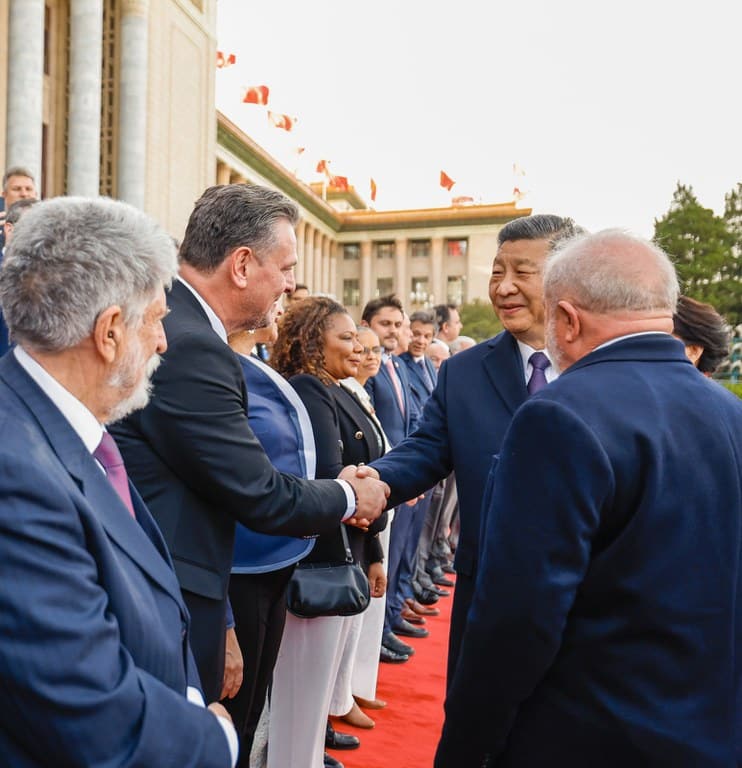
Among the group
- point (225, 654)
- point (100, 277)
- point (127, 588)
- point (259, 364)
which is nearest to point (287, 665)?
point (225, 654)

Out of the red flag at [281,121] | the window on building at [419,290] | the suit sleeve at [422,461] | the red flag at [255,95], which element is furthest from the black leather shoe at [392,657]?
the window on building at [419,290]

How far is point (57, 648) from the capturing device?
1.24 meters

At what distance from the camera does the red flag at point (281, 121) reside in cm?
3512

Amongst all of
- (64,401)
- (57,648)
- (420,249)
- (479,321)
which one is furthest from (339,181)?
(57,648)

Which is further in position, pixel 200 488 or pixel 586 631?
pixel 200 488

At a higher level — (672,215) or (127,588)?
(672,215)

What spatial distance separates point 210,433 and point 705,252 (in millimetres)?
44009

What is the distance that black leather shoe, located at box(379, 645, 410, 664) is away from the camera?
5.45 metres

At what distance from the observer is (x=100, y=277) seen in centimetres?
154

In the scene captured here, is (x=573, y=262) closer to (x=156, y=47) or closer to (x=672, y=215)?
(x=156, y=47)

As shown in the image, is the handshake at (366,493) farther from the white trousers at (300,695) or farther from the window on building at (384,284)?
the window on building at (384,284)

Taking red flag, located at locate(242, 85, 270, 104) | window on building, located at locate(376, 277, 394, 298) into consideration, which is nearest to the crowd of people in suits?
red flag, located at locate(242, 85, 270, 104)

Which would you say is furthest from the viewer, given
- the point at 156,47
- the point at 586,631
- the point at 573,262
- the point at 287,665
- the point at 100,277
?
the point at 156,47

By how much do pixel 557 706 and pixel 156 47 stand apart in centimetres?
2310
